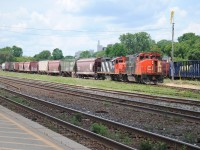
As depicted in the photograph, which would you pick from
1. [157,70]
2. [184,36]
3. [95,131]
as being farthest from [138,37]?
[95,131]

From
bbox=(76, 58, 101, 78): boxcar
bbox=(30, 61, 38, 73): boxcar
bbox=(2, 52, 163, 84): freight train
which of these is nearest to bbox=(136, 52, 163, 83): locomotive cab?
bbox=(2, 52, 163, 84): freight train

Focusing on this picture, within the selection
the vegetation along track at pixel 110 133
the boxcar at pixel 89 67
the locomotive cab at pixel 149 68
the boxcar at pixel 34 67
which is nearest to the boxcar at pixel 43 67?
the boxcar at pixel 34 67

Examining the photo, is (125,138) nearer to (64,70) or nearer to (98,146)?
(98,146)

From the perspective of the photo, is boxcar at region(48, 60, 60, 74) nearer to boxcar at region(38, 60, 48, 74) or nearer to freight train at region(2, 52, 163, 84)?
freight train at region(2, 52, 163, 84)

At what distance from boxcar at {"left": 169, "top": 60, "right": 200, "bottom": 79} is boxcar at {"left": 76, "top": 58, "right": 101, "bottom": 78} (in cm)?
1173

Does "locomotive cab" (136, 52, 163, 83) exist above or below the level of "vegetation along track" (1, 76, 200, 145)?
above

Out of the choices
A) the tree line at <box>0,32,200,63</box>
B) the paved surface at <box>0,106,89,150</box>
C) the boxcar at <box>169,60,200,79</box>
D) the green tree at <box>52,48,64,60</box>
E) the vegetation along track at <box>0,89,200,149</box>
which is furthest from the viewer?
the green tree at <box>52,48,64,60</box>

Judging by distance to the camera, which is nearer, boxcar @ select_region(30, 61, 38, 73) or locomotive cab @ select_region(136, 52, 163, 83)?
locomotive cab @ select_region(136, 52, 163, 83)

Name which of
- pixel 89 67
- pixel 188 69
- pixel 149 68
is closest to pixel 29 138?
pixel 149 68

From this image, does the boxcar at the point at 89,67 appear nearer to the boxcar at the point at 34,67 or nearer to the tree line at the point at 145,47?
the boxcar at the point at 34,67

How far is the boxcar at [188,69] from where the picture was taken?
41500 mm

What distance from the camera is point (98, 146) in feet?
31.2

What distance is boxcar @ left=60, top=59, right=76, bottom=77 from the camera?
64.8 metres

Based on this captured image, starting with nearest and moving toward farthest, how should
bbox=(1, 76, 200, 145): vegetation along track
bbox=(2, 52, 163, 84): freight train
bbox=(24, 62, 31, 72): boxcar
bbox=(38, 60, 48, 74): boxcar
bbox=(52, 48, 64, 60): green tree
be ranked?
bbox=(1, 76, 200, 145): vegetation along track, bbox=(2, 52, 163, 84): freight train, bbox=(38, 60, 48, 74): boxcar, bbox=(24, 62, 31, 72): boxcar, bbox=(52, 48, 64, 60): green tree
